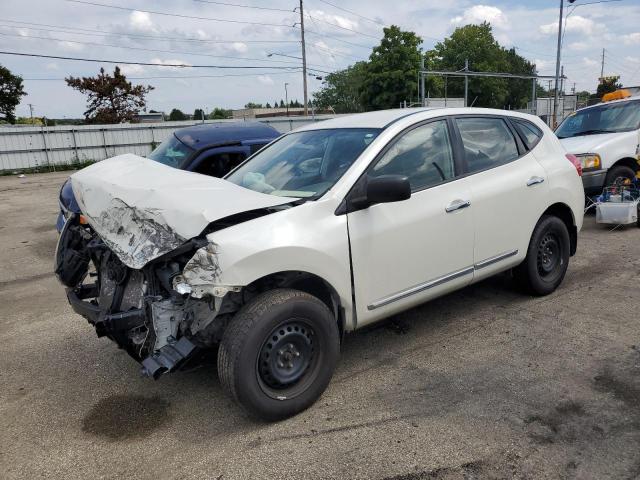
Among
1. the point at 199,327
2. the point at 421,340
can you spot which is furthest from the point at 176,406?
the point at 421,340

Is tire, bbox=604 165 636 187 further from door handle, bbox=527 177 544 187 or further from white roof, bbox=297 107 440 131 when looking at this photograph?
white roof, bbox=297 107 440 131

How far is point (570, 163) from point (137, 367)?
14.1 feet

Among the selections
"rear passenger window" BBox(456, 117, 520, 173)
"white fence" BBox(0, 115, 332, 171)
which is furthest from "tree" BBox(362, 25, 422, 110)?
"rear passenger window" BBox(456, 117, 520, 173)

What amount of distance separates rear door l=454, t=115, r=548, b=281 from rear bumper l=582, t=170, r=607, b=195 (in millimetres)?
4024

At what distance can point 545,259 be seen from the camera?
4980 mm

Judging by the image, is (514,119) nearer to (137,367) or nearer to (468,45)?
Result: (137,367)

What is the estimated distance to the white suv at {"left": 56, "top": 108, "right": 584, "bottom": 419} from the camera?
301cm

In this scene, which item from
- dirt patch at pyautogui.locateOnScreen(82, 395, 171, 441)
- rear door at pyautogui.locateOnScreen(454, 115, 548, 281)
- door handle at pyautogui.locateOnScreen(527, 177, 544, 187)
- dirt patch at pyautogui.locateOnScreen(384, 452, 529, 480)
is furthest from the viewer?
door handle at pyautogui.locateOnScreen(527, 177, 544, 187)

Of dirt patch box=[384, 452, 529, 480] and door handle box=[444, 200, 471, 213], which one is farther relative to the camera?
door handle box=[444, 200, 471, 213]

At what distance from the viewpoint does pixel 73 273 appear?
3.99 metres

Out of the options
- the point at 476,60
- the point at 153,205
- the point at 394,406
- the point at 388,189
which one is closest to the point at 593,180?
the point at 388,189

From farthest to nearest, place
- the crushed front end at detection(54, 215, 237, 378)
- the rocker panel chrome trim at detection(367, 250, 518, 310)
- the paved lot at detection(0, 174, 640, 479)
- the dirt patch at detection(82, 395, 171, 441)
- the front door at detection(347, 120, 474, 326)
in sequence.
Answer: the rocker panel chrome trim at detection(367, 250, 518, 310) < the front door at detection(347, 120, 474, 326) < the dirt patch at detection(82, 395, 171, 441) < the crushed front end at detection(54, 215, 237, 378) < the paved lot at detection(0, 174, 640, 479)

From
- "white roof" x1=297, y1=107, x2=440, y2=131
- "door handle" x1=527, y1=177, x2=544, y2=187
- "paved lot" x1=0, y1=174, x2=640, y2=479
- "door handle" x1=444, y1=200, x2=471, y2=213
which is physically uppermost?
"white roof" x1=297, y1=107, x2=440, y2=131

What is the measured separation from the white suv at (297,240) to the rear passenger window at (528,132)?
0.13 metres
